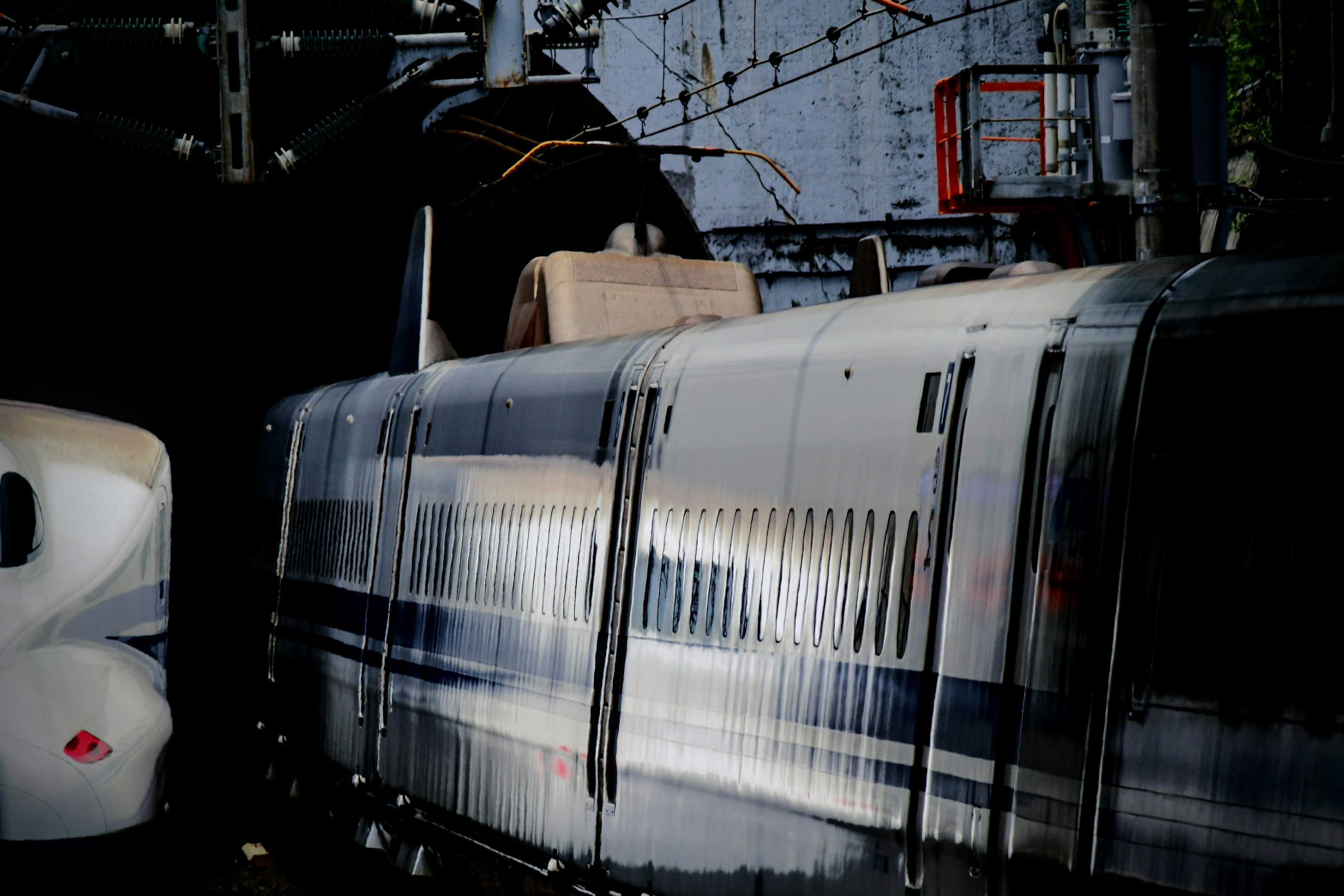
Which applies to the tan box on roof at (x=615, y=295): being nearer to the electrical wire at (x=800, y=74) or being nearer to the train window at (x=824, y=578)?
the train window at (x=824, y=578)

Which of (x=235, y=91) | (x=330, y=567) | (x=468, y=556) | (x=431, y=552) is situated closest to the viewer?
(x=468, y=556)

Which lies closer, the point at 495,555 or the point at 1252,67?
the point at 495,555

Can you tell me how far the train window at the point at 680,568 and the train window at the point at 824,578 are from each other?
833mm

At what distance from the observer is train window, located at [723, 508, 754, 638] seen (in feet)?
16.5

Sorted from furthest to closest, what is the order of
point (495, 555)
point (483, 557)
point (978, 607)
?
point (483, 557) → point (495, 555) → point (978, 607)

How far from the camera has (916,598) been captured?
13.5 feet

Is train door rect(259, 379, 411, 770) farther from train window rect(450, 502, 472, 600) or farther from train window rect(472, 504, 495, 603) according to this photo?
train window rect(472, 504, 495, 603)

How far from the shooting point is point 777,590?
478 cm

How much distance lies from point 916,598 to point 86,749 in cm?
460

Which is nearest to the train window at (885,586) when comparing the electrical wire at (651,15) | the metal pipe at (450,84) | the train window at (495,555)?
the train window at (495,555)

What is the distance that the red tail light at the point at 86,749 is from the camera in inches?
275

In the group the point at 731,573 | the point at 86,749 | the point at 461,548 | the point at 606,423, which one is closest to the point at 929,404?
the point at 731,573

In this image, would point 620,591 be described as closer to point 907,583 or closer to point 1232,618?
point 907,583

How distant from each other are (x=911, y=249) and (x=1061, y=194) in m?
12.6
